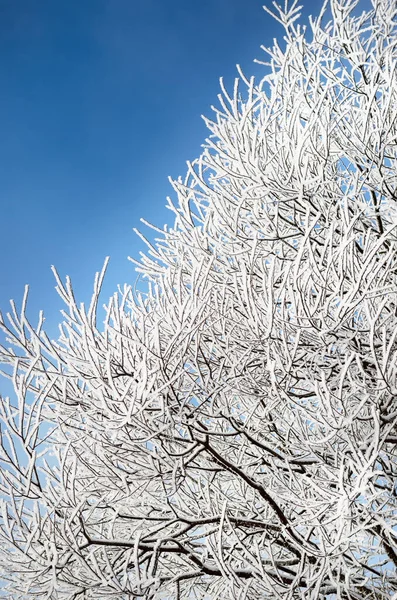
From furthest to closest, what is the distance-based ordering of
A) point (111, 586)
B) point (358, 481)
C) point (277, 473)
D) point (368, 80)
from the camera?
1. point (368, 80)
2. point (277, 473)
3. point (111, 586)
4. point (358, 481)

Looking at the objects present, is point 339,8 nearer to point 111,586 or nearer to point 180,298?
point 180,298

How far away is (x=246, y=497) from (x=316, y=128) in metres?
3.51

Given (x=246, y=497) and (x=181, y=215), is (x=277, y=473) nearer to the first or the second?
(x=246, y=497)

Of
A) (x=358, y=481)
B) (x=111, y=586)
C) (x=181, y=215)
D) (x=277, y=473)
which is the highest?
(x=181, y=215)

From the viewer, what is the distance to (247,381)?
419cm

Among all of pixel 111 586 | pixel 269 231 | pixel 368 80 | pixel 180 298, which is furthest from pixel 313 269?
pixel 368 80

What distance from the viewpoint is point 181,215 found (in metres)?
4.53

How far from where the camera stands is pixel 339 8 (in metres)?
5.02

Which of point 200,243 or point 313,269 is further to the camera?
point 200,243

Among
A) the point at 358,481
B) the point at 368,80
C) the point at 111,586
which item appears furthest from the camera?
the point at 368,80

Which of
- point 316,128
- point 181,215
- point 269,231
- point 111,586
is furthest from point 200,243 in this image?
point 111,586

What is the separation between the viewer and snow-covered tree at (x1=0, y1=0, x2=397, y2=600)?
3.01 meters

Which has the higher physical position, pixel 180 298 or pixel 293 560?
pixel 180 298

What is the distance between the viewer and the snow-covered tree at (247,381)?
3.01 metres
